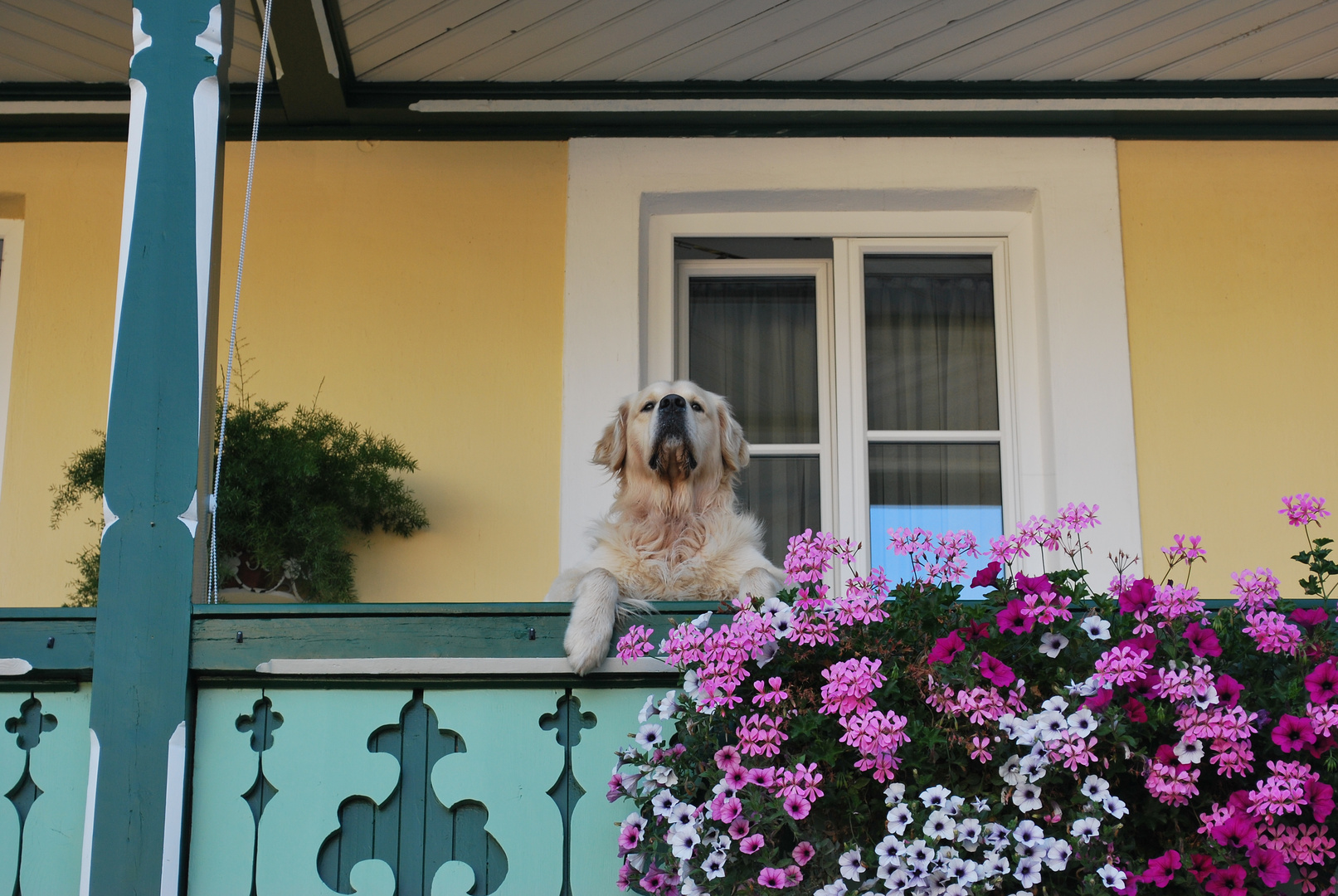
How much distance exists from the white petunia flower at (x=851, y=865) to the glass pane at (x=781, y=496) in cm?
231

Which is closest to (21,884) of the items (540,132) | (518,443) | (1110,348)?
(518,443)

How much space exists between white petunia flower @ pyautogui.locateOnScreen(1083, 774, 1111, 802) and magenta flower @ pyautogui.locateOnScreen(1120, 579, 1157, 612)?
0.32m

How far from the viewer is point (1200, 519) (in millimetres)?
4156

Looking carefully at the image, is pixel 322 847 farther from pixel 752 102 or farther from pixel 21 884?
pixel 752 102

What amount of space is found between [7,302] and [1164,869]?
4.11 meters

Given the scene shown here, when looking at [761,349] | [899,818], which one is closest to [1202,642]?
[899,818]

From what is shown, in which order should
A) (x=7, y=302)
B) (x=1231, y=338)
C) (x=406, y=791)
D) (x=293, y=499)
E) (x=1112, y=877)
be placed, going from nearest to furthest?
(x=1112, y=877)
(x=406, y=791)
(x=293, y=499)
(x=1231, y=338)
(x=7, y=302)

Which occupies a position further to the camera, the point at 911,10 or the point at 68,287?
the point at 68,287

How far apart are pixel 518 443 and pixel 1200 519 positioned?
231cm

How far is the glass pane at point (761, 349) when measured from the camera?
4.50 meters

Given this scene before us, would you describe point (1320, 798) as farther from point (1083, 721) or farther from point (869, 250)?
→ point (869, 250)

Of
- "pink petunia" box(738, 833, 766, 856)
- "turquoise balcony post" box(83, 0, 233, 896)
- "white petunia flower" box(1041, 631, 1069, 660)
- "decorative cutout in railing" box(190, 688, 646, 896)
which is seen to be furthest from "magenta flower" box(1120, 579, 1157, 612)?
"turquoise balcony post" box(83, 0, 233, 896)

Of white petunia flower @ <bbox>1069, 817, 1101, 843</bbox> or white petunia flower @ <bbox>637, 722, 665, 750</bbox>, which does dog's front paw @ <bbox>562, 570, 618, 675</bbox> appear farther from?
white petunia flower @ <bbox>1069, 817, 1101, 843</bbox>

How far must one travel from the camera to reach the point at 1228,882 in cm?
203
